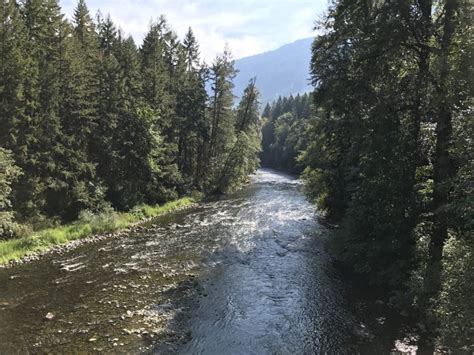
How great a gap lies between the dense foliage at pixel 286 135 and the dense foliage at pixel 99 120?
96.3 feet

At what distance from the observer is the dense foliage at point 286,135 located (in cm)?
8225

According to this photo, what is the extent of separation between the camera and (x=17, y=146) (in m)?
23.8

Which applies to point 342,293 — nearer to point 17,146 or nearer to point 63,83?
point 17,146

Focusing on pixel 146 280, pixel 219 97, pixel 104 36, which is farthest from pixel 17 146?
pixel 219 97

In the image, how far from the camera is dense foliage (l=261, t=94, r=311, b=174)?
82.2 metres

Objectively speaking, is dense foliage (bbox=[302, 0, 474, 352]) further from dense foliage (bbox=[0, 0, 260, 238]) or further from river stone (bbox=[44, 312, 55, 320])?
dense foliage (bbox=[0, 0, 260, 238])

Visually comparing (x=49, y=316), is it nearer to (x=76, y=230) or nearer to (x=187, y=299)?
(x=187, y=299)

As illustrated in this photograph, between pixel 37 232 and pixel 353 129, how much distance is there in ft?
64.6

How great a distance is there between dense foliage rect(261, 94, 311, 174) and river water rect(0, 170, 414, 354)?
173 ft

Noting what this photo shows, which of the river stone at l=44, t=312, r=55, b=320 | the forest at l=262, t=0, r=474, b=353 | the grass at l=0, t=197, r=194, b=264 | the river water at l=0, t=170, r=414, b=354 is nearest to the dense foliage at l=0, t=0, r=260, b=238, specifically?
the grass at l=0, t=197, r=194, b=264

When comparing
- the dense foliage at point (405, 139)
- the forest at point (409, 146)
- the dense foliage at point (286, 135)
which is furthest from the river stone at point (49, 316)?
the dense foliage at point (286, 135)

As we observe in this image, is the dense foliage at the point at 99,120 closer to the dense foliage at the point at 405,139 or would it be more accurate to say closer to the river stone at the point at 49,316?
the river stone at the point at 49,316

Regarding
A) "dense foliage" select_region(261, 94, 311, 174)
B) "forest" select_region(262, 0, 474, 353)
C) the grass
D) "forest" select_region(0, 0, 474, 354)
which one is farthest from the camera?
"dense foliage" select_region(261, 94, 311, 174)

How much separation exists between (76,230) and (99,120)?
11.7 meters
